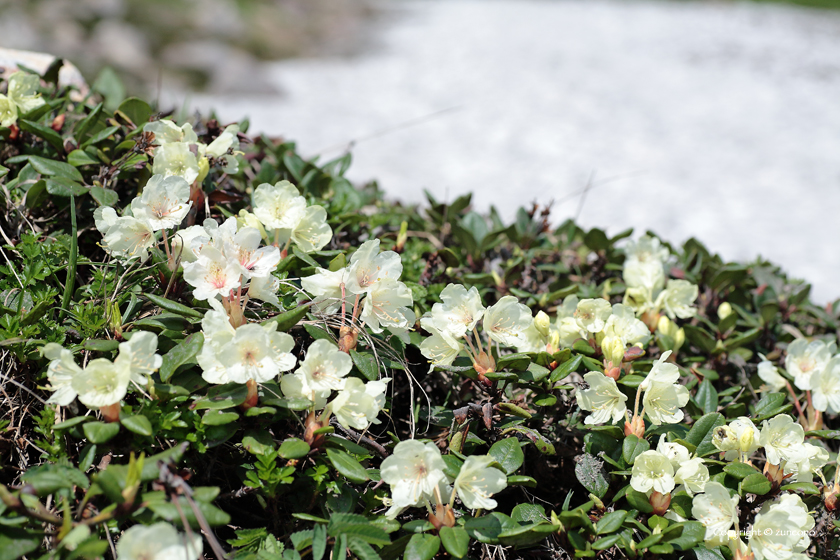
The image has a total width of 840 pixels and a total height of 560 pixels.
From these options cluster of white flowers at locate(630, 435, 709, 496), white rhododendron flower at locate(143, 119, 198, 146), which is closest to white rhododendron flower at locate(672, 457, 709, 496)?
cluster of white flowers at locate(630, 435, 709, 496)

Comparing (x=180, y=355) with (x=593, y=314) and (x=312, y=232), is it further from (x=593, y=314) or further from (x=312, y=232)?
(x=593, y=314)

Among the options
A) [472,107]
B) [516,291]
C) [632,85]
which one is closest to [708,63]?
[632,85]

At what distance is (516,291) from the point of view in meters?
2.20

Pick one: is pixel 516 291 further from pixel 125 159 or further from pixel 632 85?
pixel 632 85

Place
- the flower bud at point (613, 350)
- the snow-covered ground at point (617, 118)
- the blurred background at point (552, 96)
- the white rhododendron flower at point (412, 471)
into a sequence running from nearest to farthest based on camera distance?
the white rhododendron flower at point (412, 471), the flower bud at point (613, 350), the snow-covered ground at point (617, 118), the blurred background at point (552, 96)

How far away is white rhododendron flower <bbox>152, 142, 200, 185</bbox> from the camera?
1721 mm

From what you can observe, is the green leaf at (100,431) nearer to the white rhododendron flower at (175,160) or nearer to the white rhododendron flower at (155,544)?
the white rhododendron flower at (155,544)

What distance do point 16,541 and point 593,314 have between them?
152 centimetres

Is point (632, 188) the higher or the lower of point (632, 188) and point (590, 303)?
the lower

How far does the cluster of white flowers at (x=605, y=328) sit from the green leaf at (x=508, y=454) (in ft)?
1.19

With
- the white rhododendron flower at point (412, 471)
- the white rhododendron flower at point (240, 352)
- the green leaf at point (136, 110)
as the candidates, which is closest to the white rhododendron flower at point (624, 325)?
the white rhododendron flower at point (412, 471)

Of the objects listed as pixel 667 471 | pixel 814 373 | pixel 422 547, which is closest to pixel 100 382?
pixel 422 547

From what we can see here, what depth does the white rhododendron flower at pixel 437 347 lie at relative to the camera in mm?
1579

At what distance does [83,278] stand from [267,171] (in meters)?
0.78
